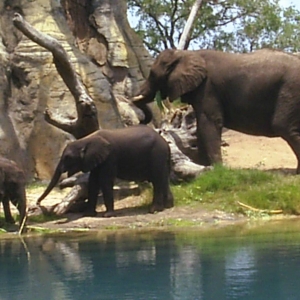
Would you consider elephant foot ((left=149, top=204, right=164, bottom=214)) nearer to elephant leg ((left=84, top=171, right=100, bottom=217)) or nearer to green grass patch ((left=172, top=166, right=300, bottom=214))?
green grass patch ((left=172, top=166, right=300, bottom=214))

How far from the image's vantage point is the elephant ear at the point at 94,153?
13.0 metres

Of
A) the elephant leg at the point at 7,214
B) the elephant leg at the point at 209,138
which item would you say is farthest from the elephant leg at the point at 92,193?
the elephant leg at the point at 209,138

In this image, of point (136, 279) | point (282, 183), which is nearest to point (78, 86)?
point (282, 183)

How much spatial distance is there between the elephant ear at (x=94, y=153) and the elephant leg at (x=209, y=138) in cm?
314

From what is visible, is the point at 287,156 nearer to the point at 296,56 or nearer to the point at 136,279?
the point at 296,56

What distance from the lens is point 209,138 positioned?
15.8 m

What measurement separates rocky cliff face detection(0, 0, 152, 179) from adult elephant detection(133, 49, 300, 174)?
6.01 feet

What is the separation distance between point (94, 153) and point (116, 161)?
43cm

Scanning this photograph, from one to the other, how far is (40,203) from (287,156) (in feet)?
22.8

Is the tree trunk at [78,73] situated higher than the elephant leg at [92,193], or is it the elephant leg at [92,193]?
→ the tree trunk at [78,73]

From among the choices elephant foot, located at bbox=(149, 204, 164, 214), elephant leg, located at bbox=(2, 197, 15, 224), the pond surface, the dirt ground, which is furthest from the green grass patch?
elephant leg, located at bbox=(2, 197, 15, 224)

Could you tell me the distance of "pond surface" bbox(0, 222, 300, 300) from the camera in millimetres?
7152

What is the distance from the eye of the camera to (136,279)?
25.3 feet

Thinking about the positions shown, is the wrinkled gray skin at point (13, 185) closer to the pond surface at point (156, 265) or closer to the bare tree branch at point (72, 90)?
the pond surface at point (156, 265)
